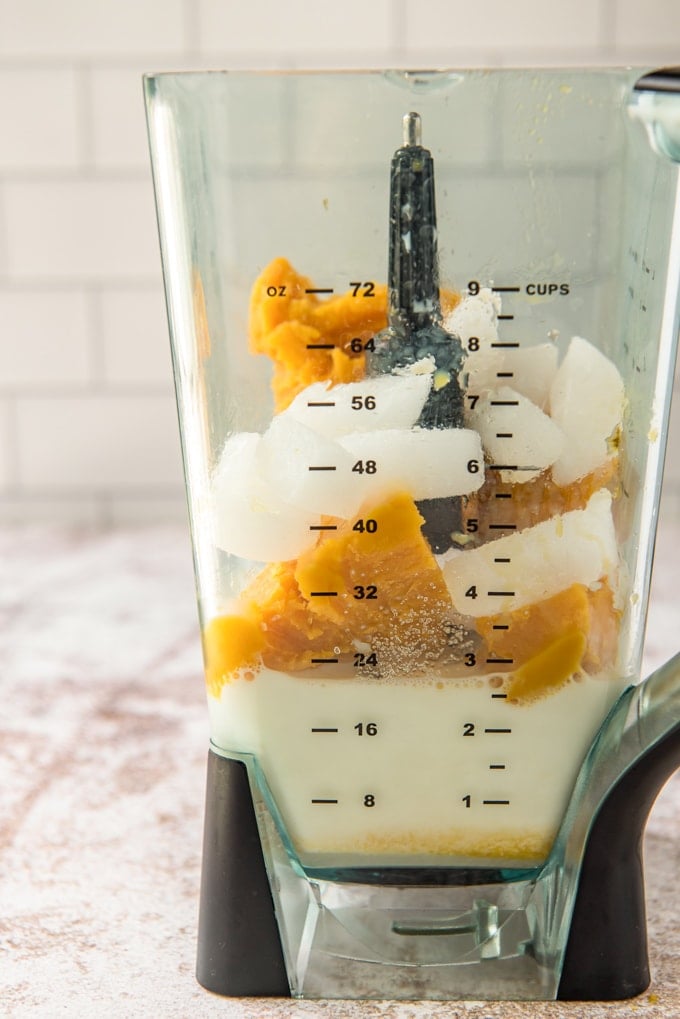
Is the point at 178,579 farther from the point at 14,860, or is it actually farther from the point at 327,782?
the point at 327,782

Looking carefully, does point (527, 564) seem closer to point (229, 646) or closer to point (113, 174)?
point (229, 646)

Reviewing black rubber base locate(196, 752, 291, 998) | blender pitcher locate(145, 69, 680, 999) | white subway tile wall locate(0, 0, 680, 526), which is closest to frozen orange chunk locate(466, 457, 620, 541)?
blender pitcher locate(145, 69, 680, 999)

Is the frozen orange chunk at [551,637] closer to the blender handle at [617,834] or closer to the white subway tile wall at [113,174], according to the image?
the blender handle at [617,834]

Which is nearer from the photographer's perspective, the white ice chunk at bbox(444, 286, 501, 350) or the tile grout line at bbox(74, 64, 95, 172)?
the white ice chunk at bbox(444, 286, 501, 350)


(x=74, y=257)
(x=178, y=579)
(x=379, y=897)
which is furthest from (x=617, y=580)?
(x=74, y=257)

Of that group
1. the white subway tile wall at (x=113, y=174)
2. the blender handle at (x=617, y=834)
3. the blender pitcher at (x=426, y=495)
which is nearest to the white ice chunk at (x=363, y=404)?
the blender pitcher at (x=426, y=495)

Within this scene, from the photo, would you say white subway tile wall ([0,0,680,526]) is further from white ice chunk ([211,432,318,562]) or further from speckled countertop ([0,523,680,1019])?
white ice chunk ([211,432,318,562])
